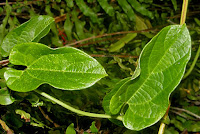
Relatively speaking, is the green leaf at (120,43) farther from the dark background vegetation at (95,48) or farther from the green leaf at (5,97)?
the green leaf at (5,97)

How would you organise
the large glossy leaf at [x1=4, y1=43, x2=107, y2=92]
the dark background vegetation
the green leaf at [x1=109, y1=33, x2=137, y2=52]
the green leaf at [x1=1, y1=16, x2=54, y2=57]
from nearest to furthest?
the large glossy leaf at [x1=4, y1=43, x2=107, y2=92], the green leaf at [x1=1, y1=16, x2=54, y2=57], the dark background vegetation, the green leaf at [x1=109, y1=33, x2=137, y2=52]

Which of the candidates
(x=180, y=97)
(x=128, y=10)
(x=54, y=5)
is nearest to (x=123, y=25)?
(x=128, y=10)

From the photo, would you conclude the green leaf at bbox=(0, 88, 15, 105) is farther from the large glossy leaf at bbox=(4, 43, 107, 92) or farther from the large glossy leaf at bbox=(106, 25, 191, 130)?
the large glossy leaf at bbox=(106, 25, 191, 130)

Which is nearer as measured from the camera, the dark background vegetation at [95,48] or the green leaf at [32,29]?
the green leaf at [32,29]

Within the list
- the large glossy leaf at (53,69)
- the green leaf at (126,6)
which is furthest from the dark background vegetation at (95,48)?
the large glossy leaf at (53,69)

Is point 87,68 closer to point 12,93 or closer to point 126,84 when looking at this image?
point 126,84

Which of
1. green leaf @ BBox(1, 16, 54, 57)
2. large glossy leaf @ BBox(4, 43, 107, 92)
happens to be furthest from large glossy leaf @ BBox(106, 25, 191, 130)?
green leaf @ BBox(1, 16, 54, 57)

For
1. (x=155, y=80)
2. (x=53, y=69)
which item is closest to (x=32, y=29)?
(x=53, y=69)

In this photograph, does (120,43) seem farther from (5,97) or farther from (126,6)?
(5,97)
